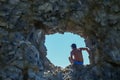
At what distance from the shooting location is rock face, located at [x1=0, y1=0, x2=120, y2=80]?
16.5m

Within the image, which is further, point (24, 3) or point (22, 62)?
point (24, 3)

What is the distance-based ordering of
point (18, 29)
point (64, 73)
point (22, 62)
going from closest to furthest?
point (22, 62) < point (18, 29) < point (64, 73)

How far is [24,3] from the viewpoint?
17672mm

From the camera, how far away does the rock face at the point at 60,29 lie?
1645 cm

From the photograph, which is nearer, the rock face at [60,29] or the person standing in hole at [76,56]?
the rock face at [60,29]

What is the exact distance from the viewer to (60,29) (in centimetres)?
1817

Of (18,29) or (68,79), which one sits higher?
(18,29)

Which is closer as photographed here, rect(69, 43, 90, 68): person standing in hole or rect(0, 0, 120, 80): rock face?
rect(0, 0, 120, 80): rock face

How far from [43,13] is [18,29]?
1619 mm

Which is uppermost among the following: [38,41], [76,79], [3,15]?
[3,15]

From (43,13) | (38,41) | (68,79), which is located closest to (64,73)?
(68,79)

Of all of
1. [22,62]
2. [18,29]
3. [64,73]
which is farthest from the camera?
[64,73]

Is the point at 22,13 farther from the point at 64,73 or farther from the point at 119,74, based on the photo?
the point at 119,74

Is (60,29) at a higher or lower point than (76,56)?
higher
